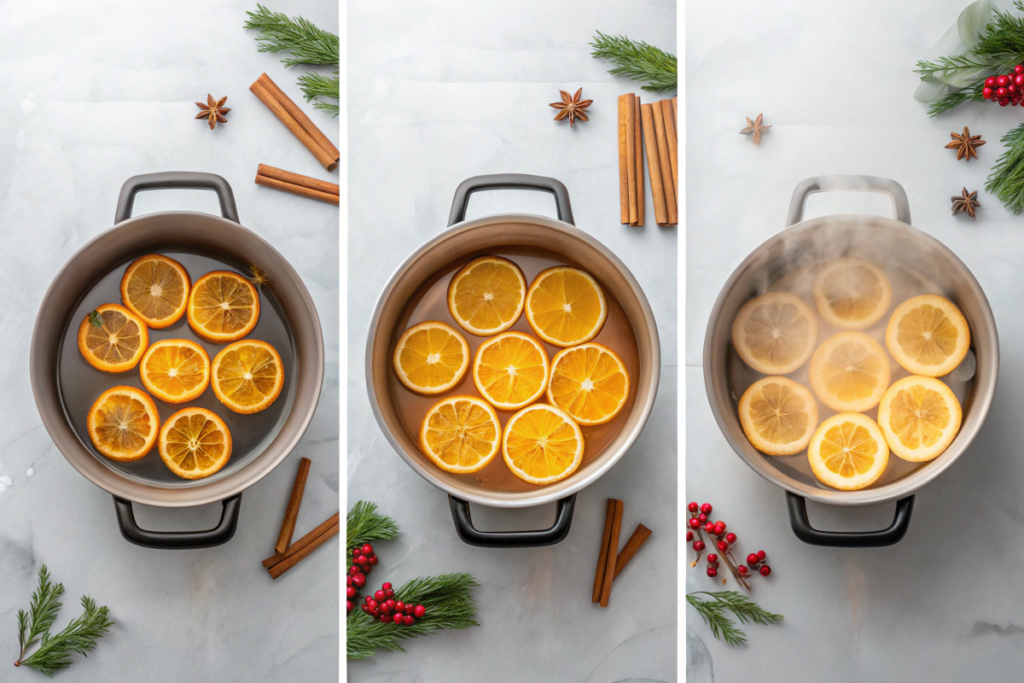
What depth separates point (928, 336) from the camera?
2.46ft

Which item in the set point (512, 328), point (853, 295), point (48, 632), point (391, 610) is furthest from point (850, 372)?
point (48, 632)

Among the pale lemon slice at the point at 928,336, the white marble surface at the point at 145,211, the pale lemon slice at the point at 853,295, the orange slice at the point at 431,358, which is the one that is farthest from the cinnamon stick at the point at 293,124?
the pale lemon slice at the point at 928,336

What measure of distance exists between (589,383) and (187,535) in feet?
1.66

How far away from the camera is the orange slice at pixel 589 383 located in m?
0.82

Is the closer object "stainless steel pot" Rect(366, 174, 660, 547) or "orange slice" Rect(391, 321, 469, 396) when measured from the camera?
"stainless steel pot" Rect(366, 174, 660, 547)

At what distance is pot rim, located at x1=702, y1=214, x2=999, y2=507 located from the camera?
0.66 m

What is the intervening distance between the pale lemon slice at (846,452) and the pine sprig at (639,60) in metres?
0.46

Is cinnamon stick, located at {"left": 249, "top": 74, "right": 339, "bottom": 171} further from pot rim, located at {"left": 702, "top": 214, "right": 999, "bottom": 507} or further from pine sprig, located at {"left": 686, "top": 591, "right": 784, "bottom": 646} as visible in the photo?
pine sprig, located at {"left": 686, "top": 591, "right": 784, "bottom": 646}

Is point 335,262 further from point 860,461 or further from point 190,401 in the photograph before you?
point 860,461

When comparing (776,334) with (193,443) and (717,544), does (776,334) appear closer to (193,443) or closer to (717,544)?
(717,544)

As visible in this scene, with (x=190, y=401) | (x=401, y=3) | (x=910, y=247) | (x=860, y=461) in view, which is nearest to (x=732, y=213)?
(x=910, y=247)

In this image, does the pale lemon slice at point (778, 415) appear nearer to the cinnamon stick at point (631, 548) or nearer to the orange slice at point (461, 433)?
the cinnamon stick at point (631, 548)

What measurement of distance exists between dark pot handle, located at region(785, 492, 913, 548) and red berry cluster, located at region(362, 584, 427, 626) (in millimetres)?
457

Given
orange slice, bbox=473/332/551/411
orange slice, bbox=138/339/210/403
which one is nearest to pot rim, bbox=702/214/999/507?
orange slice, bbox=473/332/551/411
